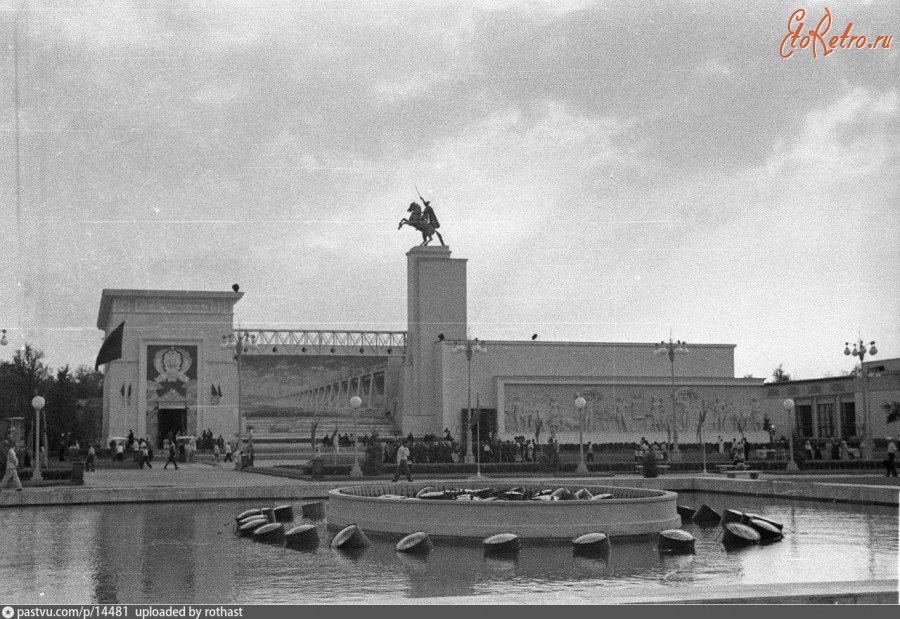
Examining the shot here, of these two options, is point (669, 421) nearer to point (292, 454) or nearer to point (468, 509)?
point (292, 454)

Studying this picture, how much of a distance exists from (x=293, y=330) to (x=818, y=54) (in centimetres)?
4258

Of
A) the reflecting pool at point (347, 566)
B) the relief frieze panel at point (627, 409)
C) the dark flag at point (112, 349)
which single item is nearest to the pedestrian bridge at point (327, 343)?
the relief frieze panel at point (627, 409)

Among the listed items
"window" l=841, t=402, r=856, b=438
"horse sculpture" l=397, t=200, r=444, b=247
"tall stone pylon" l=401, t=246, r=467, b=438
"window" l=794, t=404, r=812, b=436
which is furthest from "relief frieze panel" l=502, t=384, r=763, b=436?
"horse sculpture" l=397, t=200, r=444, b=247

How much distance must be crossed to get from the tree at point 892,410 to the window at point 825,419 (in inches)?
151

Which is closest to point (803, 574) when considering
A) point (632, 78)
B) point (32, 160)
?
point (632, 78)

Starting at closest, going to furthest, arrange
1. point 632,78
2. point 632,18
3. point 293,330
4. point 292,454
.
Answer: point 632,18, point 632,78, point 292,454, point 293,330

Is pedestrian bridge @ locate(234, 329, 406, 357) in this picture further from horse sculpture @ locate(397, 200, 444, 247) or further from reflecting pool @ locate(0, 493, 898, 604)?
reflecting pool @ locate(0, 493, 898, 604)

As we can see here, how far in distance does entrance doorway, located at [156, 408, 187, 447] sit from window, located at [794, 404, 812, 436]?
87.3 feet

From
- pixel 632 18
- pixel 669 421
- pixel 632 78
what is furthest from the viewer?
pixel 669 421

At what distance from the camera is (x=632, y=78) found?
9.38 meters

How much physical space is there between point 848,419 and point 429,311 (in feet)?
59.0

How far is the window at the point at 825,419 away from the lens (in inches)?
1695

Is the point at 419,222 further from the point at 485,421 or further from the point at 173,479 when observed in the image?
the point at 173,479

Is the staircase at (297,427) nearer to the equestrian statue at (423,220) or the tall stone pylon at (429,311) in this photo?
the tall stone pylon at (429,311)
